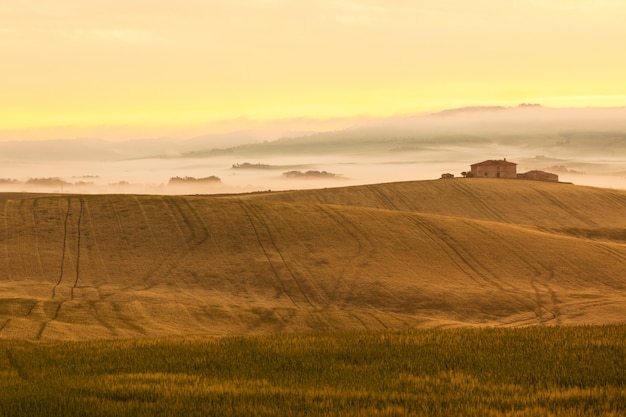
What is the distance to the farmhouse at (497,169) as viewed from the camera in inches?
7047

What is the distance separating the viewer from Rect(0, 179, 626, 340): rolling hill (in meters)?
54.9

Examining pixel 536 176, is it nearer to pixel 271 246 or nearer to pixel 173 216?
pixel 173 216

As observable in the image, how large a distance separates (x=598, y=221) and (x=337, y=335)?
108630mm

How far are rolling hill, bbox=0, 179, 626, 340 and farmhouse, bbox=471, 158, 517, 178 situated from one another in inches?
2951

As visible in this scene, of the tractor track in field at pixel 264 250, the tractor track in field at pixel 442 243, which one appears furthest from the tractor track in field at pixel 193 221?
the tractor track in field at pixel 442 243

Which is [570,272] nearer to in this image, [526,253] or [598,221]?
[526,253]

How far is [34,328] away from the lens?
45.9 m

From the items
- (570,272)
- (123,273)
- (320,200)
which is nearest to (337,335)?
(123,273)

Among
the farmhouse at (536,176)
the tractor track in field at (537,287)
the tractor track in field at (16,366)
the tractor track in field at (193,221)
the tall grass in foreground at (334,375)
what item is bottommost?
the tractor track in field at (537,287)

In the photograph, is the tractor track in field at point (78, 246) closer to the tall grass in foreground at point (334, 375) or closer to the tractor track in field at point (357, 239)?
the tractor track in field at point (357, 239)

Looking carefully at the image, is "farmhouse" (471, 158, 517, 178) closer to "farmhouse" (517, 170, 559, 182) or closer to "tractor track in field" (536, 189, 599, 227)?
"farmhouse" (517, 170, 559, 182)

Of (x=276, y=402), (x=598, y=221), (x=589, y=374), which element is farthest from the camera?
(x=598, y=221)

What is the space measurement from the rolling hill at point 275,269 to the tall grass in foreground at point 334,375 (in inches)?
1058

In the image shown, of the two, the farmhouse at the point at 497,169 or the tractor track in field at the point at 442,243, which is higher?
the farmhouse at the point at 497,169
